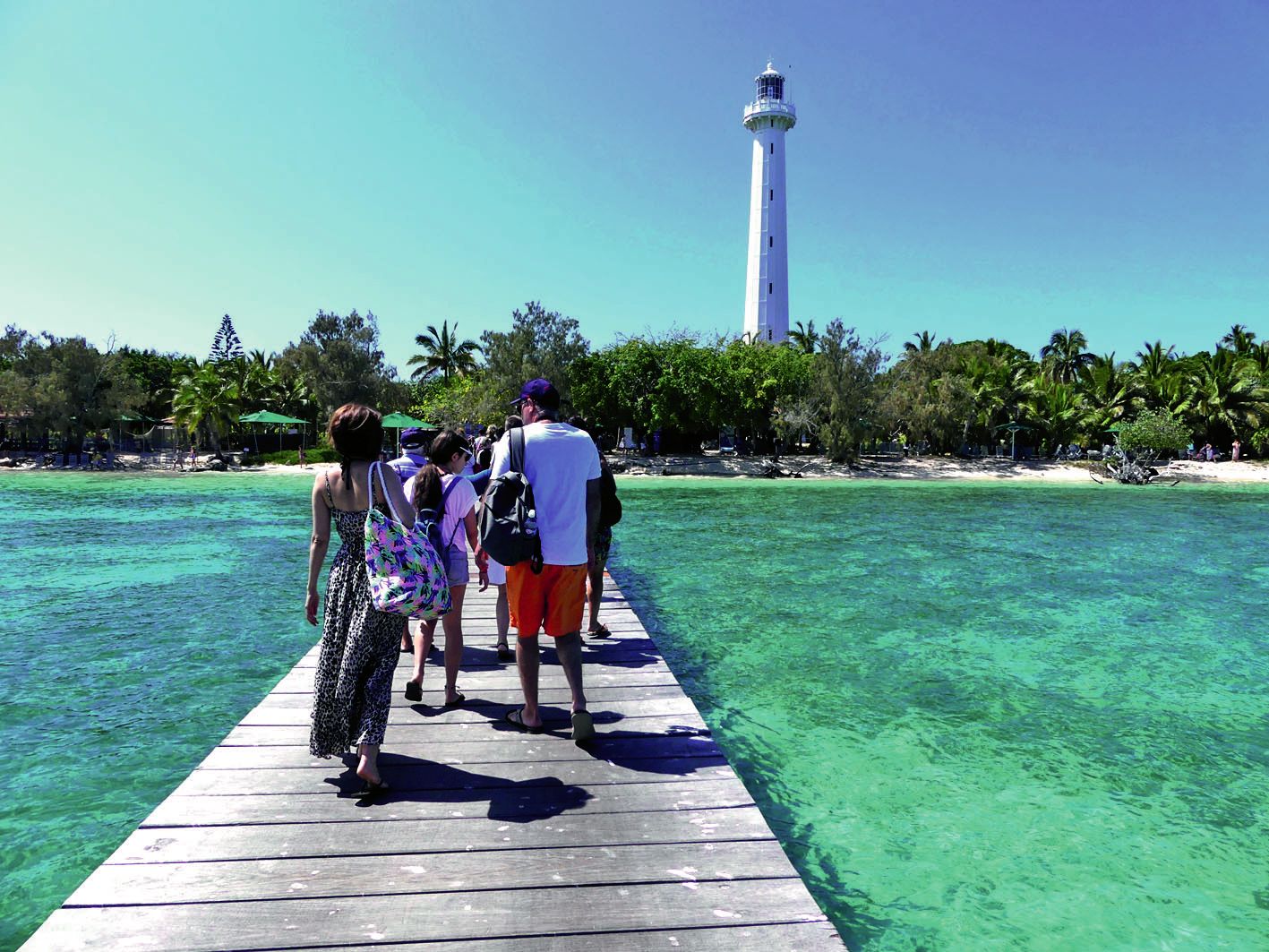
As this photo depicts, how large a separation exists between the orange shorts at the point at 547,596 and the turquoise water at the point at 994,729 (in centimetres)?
216

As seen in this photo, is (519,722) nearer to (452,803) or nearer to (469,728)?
(469,728)

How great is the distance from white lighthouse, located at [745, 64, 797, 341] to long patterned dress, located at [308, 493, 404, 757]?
5407cm

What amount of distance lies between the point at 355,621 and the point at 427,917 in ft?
4.29

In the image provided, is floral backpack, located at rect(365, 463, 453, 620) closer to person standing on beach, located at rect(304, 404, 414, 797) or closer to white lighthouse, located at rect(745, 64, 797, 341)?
person standing on beach, located at rect(304, 404, 414, 797)

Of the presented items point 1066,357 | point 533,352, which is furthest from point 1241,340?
point 533,352

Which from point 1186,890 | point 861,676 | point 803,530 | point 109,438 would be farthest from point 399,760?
point 109,438

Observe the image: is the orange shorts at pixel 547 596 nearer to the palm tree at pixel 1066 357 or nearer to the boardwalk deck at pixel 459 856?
the boardwalk deck at pixel 459 856

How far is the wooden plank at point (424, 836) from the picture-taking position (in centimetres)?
296

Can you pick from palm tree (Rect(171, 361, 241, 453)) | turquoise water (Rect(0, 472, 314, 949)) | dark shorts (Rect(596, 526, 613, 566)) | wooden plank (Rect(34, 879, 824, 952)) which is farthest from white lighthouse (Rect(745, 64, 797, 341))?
wooden plank (Rect(34, 879, 824, 952))

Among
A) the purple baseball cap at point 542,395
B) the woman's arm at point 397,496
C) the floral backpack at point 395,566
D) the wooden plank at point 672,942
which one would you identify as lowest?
the wooden plank at point 672,942

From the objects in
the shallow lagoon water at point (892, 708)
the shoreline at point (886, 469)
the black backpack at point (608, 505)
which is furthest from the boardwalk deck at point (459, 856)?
the shoreline at point (886, 469)

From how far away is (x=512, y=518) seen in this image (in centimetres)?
367

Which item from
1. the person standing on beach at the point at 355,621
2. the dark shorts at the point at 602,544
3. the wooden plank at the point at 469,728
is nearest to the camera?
the person standing on beach at the point at 355,621

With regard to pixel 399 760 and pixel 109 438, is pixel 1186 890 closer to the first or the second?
pixel 399 760
